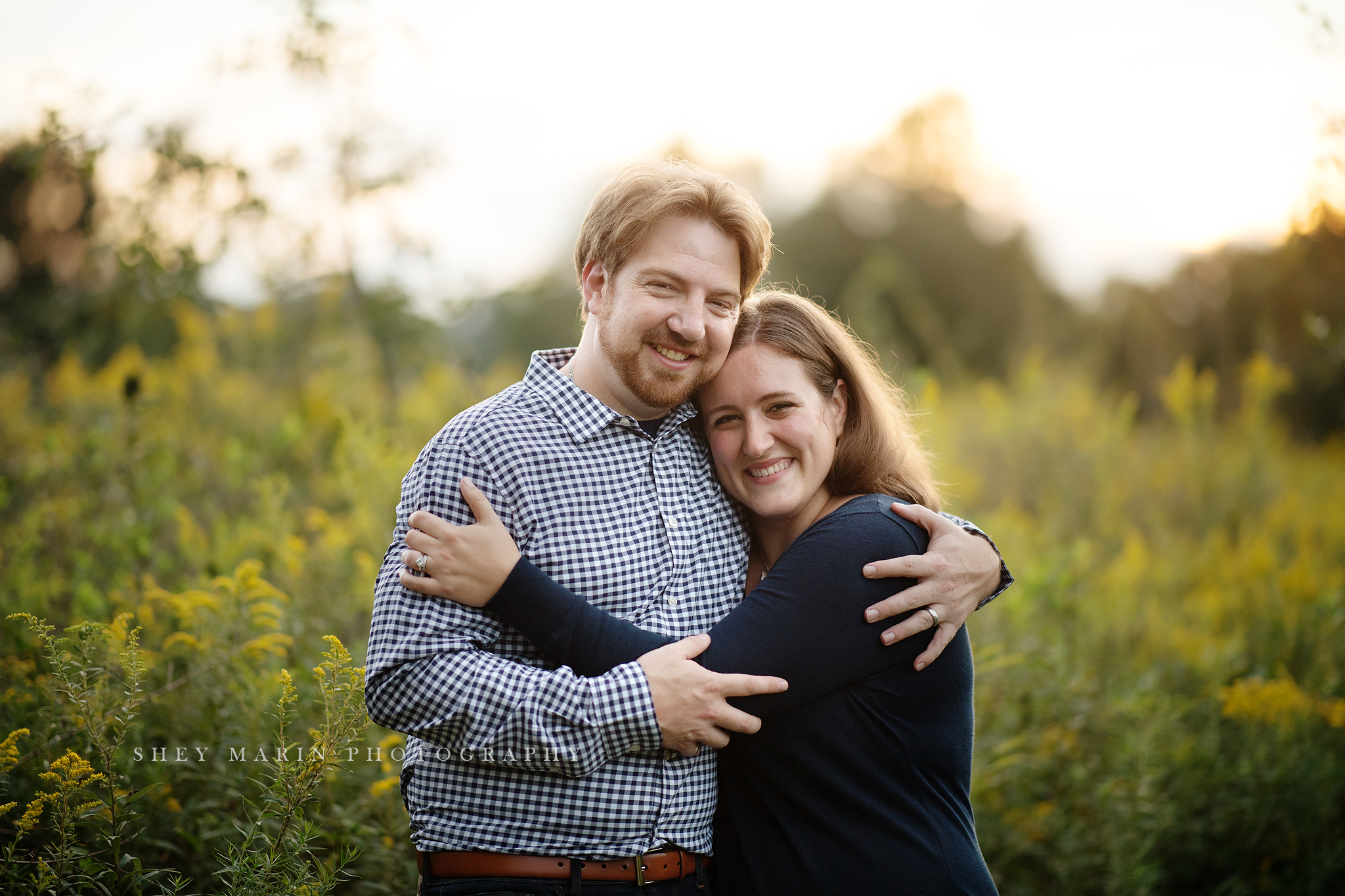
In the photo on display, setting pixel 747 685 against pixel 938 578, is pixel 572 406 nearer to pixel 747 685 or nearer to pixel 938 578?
pixel 747 685

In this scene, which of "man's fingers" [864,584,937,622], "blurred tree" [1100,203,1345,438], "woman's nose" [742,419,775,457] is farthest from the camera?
"blurred tree" [1100,203,1345,438]

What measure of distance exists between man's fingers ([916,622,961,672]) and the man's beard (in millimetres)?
818

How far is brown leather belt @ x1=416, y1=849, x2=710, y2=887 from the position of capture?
5.60 feet

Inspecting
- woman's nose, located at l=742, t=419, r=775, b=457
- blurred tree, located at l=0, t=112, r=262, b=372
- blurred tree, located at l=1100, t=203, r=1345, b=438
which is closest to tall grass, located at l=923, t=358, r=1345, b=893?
woman's nose, located at l=742, t=419, r=775, b=457

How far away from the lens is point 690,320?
201 centimetres

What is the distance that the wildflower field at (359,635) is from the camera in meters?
2.01

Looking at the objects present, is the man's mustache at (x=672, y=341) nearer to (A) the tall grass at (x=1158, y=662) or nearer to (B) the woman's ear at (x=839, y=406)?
(B) the woman's ear at (x=839, y=406)

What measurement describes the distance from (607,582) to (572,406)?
427 mm

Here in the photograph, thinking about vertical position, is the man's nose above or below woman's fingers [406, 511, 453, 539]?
above

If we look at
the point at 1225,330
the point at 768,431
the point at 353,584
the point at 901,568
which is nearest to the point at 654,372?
the point at 768,431

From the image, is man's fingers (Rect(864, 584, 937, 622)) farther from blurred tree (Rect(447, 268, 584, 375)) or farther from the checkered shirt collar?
blurred tree (Rect(447, 268, 584, 375))

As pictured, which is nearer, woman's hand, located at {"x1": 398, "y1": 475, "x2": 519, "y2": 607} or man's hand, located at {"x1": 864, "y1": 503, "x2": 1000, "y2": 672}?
woman's hand, located at {"x1": 398, "y1": 475, "x2": 519, "y2": 607}

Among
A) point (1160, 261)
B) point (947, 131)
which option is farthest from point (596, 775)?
point (947, 131)

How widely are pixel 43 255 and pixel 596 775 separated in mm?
9759
